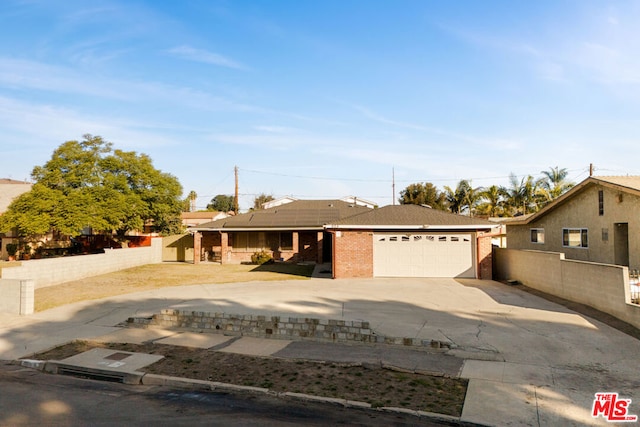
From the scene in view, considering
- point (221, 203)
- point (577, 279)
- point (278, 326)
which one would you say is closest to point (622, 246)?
point (577, 279)

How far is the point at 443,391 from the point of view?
23.1ft

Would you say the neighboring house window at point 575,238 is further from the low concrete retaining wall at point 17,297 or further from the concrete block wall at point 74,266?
the concrete block wall at point 74,266

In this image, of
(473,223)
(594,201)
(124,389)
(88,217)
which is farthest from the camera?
(88,217)

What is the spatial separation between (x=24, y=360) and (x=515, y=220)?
2275 centimetres

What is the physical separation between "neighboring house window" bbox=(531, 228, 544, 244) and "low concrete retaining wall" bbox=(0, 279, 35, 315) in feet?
74.9

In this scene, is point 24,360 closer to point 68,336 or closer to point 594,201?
point 68,336

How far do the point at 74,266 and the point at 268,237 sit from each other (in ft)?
42.5

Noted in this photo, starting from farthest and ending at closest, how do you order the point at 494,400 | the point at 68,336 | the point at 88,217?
the point at 88,217, the point at 68,336, the point at 494,400

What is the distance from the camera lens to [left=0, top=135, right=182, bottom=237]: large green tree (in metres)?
27.5

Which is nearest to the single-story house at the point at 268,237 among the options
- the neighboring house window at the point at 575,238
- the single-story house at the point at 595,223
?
the single-story house at the point at 595,223

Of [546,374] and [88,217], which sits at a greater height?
[88,217]

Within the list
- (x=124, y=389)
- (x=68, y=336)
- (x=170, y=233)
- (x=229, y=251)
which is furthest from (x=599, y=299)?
(x=170, y=233)

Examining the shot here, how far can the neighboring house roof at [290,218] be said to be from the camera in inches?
1126

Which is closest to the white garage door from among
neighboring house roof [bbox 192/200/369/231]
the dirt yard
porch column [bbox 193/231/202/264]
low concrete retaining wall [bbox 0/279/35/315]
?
neighboring house roof [bbox 192/200/369/231]
